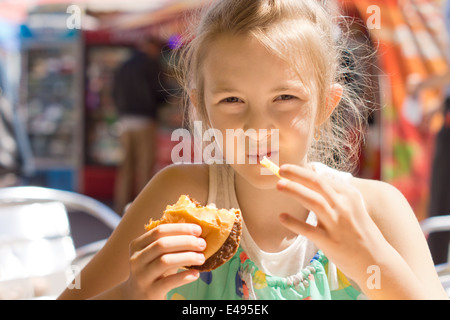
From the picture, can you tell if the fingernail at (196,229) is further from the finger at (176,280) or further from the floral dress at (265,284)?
the floral dress at (265,284)

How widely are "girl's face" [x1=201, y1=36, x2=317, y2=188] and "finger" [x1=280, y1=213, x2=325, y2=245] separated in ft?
0.70

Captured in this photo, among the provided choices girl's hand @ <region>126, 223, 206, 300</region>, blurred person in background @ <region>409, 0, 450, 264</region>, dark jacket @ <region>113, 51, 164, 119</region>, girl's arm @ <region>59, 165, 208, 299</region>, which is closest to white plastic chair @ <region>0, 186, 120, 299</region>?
girl's arm @ <region>59, 165, 208, 299</region>

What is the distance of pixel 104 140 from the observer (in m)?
6.00

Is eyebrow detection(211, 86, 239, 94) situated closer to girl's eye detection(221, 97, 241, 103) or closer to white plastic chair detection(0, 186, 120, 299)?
girl's eye detection(221, 97, 241, 103)

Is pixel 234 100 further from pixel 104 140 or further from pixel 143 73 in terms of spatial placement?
pixel 104 140

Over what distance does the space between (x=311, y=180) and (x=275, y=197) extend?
1.33 feet

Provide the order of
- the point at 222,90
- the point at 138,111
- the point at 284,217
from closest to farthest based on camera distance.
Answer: the point at 284,217 < the point at 222,90 < the point at 138,111

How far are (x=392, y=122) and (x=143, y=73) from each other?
2.09 meters

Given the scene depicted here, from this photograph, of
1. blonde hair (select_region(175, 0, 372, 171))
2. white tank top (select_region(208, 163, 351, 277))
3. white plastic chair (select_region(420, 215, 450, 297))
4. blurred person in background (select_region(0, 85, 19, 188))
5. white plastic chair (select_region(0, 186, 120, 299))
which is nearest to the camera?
blonde hair (select_region(175, 0, 372, 171))

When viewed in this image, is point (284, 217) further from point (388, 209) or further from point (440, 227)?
point (440, 227)

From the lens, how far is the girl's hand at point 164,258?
23.5 inches

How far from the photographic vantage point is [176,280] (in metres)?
0.61

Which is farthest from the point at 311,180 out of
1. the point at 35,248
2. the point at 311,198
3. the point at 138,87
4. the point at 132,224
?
the point at 138,87

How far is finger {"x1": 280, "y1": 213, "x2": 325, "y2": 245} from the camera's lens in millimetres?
543
